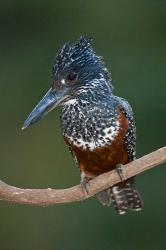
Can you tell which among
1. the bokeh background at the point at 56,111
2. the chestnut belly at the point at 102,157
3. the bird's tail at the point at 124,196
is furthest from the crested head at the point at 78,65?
the bokeh background at the point at 56,111

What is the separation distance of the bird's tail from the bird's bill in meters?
0.67

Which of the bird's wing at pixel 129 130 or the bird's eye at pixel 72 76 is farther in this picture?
the bird's wing at pixel 129 130

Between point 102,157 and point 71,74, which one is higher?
point 71,74

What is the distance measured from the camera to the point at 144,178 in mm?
5148

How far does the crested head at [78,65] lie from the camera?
3.11 metres

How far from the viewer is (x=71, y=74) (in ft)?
10.3

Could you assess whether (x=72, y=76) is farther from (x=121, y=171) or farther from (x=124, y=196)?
(x=124, y=196)

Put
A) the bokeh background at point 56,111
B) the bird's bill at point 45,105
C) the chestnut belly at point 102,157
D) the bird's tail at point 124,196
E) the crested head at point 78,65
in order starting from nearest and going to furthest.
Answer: the bird's bill at point 45,105 < the crested head at point 78,65 < the chestnut belly at point 102,157 < the bird's tail at point 124,196 < the bokeh background at point 56,111

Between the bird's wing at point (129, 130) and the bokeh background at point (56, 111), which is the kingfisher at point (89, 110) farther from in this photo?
the bokeh background at point (56, 111)

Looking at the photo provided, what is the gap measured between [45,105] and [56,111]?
93.8 inches

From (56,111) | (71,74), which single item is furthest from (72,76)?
(56,111)

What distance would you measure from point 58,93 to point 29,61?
2329mm
